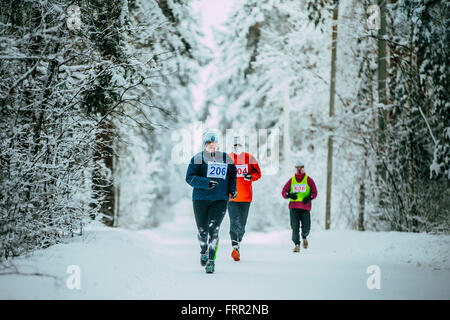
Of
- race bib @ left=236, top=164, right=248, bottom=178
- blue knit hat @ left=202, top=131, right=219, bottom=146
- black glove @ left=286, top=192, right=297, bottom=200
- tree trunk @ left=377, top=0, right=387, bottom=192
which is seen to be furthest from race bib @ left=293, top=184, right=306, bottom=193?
blue knit hat @ left=202, top=131, right=219, bottom=146

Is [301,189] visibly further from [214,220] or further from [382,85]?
[382,85]

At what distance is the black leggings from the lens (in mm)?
7637

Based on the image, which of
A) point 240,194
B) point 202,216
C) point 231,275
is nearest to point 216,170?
point 202,216

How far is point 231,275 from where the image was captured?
24.9 ft

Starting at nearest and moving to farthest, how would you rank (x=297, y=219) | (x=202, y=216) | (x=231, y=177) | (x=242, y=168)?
1. (x=202, y=216)
2. (x=231, y=177)
3. (x=242, y=168)
4. (x=297, y=219)

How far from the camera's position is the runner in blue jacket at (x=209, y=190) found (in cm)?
759

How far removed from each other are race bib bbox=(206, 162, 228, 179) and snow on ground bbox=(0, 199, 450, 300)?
5.05 feet

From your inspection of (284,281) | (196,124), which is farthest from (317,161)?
(284,281)

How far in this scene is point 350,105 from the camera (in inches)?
690

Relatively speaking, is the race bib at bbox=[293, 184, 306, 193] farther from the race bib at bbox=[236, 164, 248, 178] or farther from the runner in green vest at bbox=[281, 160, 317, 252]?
the race bib at bbox=[236, 164, 248, 178]

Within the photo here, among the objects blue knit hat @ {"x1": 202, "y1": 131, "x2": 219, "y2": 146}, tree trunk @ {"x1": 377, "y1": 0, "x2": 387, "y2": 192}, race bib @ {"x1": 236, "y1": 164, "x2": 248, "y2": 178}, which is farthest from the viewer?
tree trunk @ {"x1": 377, "y1": 0, "x2": 387, "y2": 192}

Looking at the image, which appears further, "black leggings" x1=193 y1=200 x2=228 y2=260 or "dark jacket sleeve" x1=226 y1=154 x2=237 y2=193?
"dark jacket sleeve" x1=226 y1=154 x2=237 y2=193

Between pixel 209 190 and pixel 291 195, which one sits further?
pixel 291 195

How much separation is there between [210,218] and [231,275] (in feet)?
3.07
